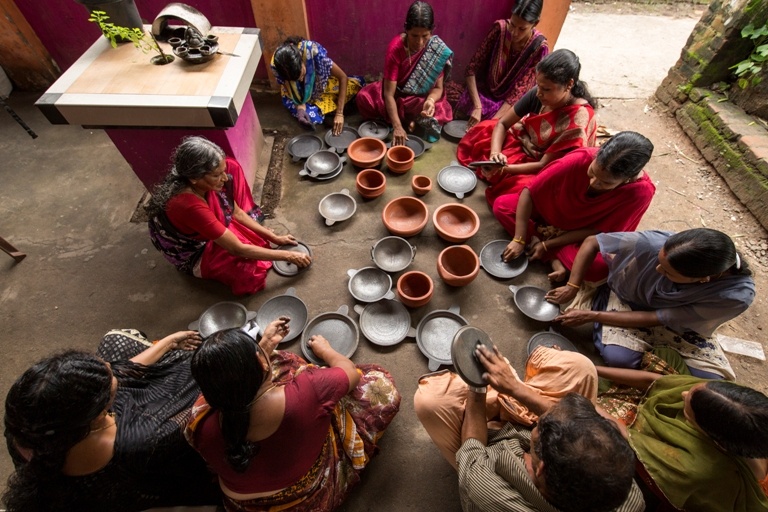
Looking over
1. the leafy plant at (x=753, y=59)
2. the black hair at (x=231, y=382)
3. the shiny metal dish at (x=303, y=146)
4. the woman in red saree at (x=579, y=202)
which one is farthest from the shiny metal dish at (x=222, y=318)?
the leafy plant at (x=753, y=59)

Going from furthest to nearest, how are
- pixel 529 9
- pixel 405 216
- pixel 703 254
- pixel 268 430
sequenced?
1. pixel 405 216
2. pixel 529 9
3. pixel 703 254
4. pixel 268 430

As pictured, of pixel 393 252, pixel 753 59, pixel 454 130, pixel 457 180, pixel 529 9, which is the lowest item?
pixel 393 252

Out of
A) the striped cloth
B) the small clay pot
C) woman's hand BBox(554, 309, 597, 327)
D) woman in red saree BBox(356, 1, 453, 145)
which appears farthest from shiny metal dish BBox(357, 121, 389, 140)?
the striped cloth

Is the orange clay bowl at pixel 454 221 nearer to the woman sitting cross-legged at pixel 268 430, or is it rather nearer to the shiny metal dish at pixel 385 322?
the shiny metal dish at pixel 385 322

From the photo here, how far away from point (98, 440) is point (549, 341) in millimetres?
2414

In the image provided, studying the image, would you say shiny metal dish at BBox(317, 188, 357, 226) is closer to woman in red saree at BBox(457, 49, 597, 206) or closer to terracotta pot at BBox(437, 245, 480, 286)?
terracotta pot at BBox(437, 245, 480, 286)

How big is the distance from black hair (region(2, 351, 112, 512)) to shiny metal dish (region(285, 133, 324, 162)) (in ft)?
8.61

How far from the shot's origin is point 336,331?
2510 millimetres

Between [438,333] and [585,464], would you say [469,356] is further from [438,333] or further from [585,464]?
[438,333]

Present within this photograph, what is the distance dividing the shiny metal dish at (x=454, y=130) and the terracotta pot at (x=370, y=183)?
102cm

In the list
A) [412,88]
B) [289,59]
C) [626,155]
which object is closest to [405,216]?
[412,88]

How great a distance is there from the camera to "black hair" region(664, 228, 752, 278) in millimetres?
1689

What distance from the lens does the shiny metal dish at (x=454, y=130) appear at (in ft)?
12.5

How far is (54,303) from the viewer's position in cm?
270
